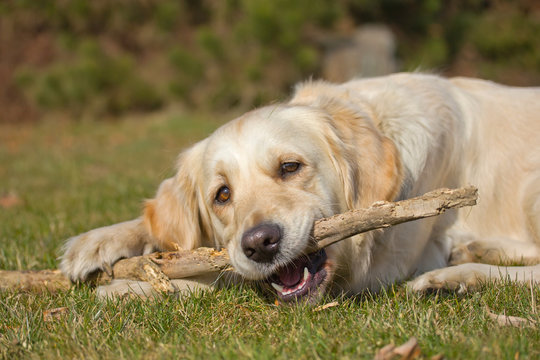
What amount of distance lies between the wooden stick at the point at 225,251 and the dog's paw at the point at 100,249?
0.19 ft

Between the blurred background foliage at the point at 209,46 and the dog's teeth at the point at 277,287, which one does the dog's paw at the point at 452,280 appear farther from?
the blurred background foliage at the point at 209,46

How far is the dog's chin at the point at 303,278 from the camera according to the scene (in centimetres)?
273

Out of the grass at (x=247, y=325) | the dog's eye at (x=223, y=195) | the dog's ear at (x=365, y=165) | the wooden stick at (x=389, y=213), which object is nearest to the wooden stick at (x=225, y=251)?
the wooden stick at (x=389, y=213)

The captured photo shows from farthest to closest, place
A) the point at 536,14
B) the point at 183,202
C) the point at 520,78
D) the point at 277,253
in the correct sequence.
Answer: the point at 536,14 → the point at 520,78 → the point at 183,202 → the point at 277,253

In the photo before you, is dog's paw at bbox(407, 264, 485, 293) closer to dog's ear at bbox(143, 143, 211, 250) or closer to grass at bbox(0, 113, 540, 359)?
grass at bbox(0, 113, 540, 359)

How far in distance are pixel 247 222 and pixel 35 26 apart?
17176 millimetres

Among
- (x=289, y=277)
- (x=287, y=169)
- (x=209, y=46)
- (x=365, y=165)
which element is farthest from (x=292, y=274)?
(x=209, y=46)

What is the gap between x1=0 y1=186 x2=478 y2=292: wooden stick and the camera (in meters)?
2.42

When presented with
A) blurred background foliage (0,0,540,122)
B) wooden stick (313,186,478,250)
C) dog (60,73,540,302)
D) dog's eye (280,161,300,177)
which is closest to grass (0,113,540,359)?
dog (60,73,540,302)

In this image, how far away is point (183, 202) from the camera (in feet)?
11.3

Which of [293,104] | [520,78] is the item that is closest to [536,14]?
[520,78]

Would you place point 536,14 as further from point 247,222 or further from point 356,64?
point 247,222

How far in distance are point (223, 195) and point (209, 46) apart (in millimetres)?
11852

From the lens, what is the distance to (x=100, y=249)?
3.20 metres
